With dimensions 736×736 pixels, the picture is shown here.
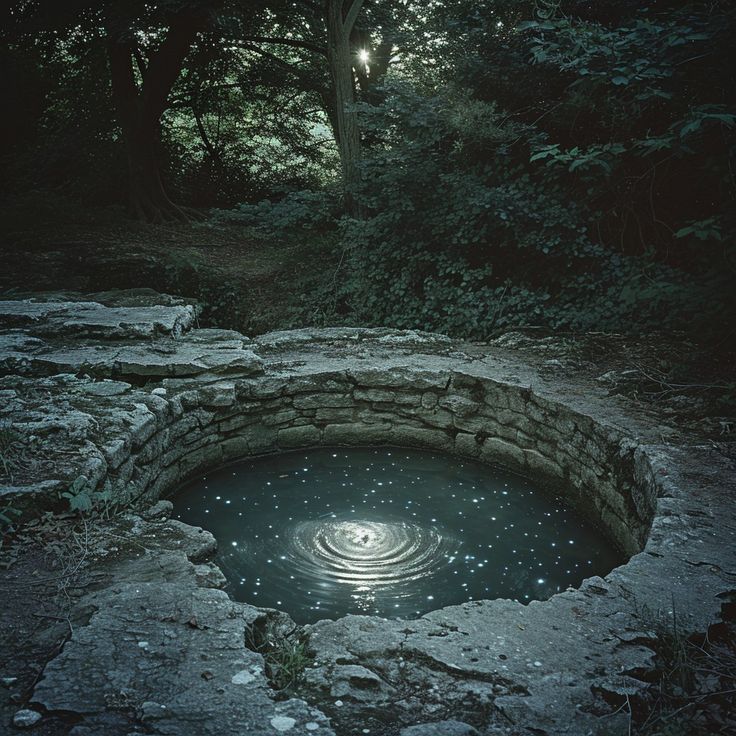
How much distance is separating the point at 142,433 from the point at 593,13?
18.8 ft

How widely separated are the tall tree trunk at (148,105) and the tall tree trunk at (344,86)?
3127 millimetres

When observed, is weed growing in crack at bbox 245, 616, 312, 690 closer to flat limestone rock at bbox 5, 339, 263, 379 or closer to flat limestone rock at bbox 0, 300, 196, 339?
flat limestone rock at bbox 5, 339, 263, 379

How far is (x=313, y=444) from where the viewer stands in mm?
4863

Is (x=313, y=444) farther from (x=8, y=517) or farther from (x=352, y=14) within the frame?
(x=352, y=14)

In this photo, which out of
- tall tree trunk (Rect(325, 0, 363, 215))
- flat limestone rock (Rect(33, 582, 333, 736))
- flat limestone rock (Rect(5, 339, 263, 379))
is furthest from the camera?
tall tree trunk (Rect(325, 0, 363, 215))

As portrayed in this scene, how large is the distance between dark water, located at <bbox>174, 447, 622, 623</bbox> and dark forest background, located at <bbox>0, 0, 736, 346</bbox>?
6.43 ft

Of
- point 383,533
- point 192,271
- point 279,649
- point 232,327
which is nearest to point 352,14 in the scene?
point 192,271

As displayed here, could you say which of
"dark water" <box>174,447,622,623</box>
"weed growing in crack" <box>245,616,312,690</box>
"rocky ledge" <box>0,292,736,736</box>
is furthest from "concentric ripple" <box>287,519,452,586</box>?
"weed growing in crack" <box>245,616,312,690</box>

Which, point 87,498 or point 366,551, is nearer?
point 87,498

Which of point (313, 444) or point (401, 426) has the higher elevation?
point (401, 426)

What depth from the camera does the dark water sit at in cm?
313

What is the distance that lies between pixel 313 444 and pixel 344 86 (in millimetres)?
4572

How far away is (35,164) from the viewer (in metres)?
11.1

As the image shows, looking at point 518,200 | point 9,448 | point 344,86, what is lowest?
point 9,448
